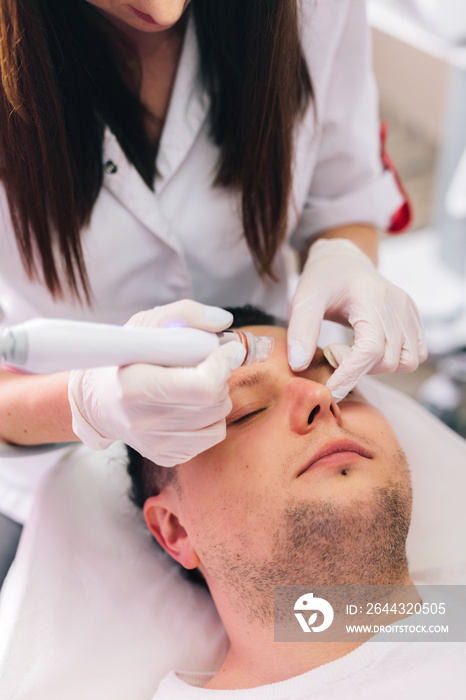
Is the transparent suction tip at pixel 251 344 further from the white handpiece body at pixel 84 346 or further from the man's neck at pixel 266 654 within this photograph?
the man's neck at pixel 266 654

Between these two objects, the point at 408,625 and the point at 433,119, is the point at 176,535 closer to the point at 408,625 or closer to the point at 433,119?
the point at 408,625

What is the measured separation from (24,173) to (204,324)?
1.42 feet

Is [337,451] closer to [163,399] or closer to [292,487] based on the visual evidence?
[292,487]

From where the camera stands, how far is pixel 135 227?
1.25 metres

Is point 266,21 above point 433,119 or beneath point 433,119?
above

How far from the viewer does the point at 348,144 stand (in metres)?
1.44

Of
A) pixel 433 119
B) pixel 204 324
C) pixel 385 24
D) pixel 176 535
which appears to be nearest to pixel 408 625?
pixel 176 535

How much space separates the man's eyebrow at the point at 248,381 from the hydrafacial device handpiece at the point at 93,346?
221 mm

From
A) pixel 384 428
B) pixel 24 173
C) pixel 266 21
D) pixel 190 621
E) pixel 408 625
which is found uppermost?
pixel 266 21

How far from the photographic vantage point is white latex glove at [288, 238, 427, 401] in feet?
3.72

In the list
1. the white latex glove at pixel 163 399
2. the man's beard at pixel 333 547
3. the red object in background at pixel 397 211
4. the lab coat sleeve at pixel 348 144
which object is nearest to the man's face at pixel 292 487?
the man's beard at pixel 333 547

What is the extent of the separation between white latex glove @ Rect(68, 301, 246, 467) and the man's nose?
15 centimetres

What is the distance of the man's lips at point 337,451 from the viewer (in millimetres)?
1072

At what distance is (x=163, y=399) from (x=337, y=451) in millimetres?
347
